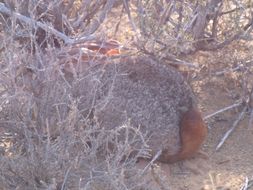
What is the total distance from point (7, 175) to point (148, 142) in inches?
40.1

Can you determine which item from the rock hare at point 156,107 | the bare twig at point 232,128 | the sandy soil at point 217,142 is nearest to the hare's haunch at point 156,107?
the rock hare at point 156,107

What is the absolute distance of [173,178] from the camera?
13.0ft

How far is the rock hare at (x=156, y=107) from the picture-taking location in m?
3.92

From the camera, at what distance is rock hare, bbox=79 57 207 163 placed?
392 centimetres

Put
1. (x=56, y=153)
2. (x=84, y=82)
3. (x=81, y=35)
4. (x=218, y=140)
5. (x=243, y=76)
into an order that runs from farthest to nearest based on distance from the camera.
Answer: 1. (x=243, y=76)
2. (x=218, y=140)
3. (x=81, y=35)
4. (x=84, y=82)
5. (x=56, y=153)

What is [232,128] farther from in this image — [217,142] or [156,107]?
[156,107]

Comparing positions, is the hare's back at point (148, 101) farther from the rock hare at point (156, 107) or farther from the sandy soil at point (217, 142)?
the sandy soil at point (217, 142)

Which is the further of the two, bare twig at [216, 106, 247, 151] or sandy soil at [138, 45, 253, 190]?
bare twig at [216, 106, 247, 151]

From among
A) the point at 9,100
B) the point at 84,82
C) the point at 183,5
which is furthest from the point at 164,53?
the point at 9,100

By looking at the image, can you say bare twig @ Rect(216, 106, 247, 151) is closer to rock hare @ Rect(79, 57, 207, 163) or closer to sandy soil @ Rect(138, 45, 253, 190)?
sandy soil @ Rect(138, 45, 253, 190)

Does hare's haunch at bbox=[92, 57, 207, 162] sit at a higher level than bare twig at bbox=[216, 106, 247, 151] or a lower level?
higher

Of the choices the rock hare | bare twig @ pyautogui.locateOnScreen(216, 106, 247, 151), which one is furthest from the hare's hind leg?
bare twig @ pyautogui.locateOnScreen(216, 106, 247, 151)

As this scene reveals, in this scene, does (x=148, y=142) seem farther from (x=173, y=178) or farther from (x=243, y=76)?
(x=243, y=76)

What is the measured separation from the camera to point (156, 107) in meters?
3.96
